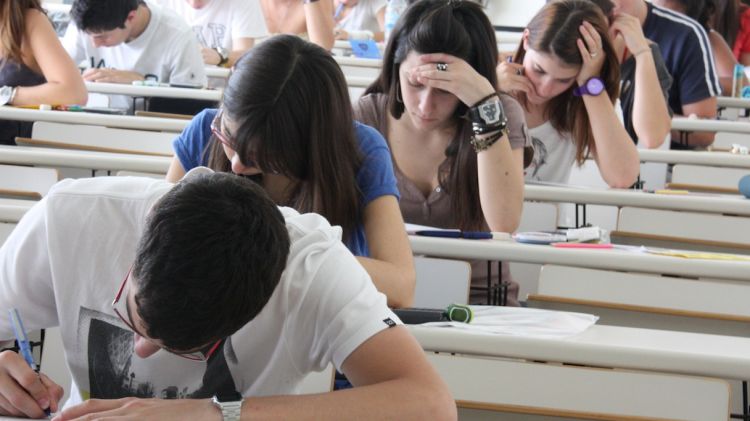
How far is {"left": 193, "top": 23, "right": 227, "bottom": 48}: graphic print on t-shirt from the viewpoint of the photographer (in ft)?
18.7

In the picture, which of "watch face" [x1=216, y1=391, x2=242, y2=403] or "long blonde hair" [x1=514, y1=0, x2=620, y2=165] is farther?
"long blonde hair" [x1=514, y1=0, x2=620, y2=165]

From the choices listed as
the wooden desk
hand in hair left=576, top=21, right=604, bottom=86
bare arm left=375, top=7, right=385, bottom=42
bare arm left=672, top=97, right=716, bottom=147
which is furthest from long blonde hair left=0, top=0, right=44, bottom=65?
bare arm left=375, top=7, right=385, bottom=42

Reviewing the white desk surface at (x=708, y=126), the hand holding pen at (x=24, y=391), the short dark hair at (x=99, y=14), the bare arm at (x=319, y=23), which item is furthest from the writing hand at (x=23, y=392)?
the bare arm at (x=319, y=23)

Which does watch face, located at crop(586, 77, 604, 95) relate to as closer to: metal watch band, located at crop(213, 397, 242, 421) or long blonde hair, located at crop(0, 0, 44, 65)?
long blonde hair, located at crop(0, 0, 44, 65)

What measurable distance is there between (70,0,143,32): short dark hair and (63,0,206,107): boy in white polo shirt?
2.2 inches

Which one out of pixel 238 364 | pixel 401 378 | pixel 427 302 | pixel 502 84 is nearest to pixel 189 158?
pixel 427 302

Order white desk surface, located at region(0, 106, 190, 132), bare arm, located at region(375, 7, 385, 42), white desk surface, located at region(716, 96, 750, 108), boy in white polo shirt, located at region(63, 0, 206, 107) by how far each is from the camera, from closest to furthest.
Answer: white desk surface, located at region(0, 106, 190, 132)
boy in white polo shirt, located at region(63, 0, 206, 107)
white desk surface, located at region(716, 96, 750, 108)
bare arm, located at region(375, 7, 385, 42)

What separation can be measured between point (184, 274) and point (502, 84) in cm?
198

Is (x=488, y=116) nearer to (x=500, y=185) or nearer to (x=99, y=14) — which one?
(x=500, y=185)

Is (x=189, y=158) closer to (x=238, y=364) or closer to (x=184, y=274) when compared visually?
(x=238, y=364)

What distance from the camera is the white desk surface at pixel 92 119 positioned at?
3.25 m

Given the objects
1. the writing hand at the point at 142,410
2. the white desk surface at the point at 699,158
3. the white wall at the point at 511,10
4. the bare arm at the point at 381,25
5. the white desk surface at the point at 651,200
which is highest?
the writing hand at the point at 142,410

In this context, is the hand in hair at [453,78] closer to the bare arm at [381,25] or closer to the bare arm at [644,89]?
the bare arm at [644,89]

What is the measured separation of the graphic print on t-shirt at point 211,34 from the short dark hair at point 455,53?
3.29m
